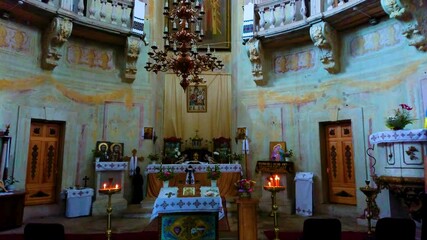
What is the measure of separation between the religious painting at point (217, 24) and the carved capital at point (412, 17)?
538 cm

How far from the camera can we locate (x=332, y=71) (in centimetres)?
855

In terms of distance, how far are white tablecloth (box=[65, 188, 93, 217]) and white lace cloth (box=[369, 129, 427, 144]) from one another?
7048mm

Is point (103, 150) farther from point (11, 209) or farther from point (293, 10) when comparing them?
point (293, 10)

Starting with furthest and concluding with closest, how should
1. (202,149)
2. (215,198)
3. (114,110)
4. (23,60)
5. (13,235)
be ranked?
(202,149) < (114,110) < (23,60) < (13,235) < (215,198)

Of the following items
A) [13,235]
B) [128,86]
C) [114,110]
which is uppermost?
[128,86]

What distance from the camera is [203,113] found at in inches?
445

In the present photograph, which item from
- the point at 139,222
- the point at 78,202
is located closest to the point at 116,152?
the point at 78,202

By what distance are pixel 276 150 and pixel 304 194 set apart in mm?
1476

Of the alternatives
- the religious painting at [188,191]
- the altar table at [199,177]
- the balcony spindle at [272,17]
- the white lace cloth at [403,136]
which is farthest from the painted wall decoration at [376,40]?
the religious painting at [188,191]

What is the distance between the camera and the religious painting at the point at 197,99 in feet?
37.1

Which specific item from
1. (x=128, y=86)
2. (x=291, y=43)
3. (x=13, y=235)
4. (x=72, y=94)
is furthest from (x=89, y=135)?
(x=291, y=43)

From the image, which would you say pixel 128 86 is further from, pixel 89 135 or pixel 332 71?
pixel 332 71

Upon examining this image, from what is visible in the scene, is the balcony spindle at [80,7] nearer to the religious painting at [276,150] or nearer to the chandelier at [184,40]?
the chandelier at [184,40]

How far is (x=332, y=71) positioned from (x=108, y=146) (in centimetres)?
663
